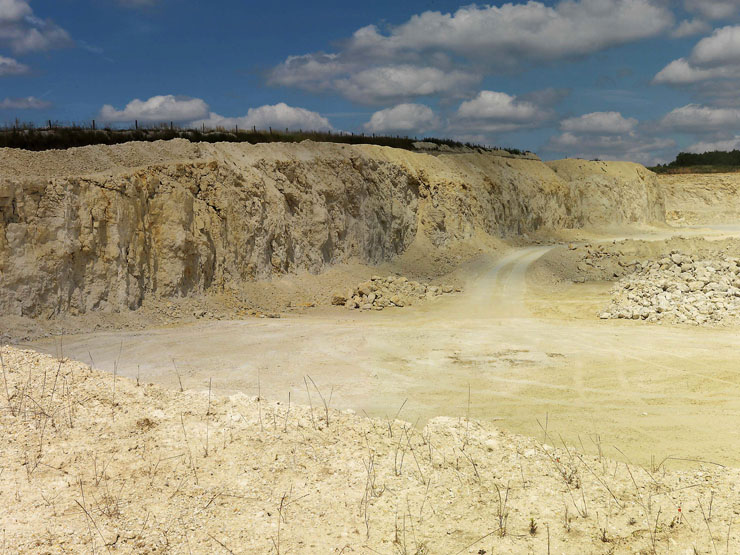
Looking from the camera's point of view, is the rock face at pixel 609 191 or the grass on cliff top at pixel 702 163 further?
the grass on cliff top at pixel 702 163

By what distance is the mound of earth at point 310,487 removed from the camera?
4723 mm

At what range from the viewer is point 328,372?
987cm

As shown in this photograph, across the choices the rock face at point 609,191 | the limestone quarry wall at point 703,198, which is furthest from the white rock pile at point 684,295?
the limestone quarry wall at point 703,198

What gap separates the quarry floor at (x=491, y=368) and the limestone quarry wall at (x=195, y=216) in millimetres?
1855

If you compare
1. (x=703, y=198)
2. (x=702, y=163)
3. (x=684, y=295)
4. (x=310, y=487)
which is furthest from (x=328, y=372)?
(x=702, y=163)

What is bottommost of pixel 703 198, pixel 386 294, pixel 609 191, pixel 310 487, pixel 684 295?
pixel 310 487

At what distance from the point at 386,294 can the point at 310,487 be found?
12191mm

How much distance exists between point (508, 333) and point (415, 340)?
2.24 meters

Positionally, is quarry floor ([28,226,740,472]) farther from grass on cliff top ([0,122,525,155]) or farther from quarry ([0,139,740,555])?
grass on cliff top ([0,122,525,155])

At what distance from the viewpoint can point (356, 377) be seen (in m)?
9.57

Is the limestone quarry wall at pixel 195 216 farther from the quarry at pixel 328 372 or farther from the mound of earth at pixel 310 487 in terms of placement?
the mound of earth at pixel 310 487

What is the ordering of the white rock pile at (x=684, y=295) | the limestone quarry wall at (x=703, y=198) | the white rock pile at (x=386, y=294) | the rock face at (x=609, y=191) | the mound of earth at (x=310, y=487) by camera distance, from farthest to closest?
1. the limestone quarry wall at (x=703, y=198)
2. the rock face at (x=609, y=191)
3. the white rock pile at (x=386, y=294)
4. the white rock pile at (x=684, y=295)
5. the mound of earth at (x=310, y=487)

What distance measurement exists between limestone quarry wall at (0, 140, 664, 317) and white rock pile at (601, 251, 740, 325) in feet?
32.0

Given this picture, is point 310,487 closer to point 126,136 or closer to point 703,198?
point 126,136
